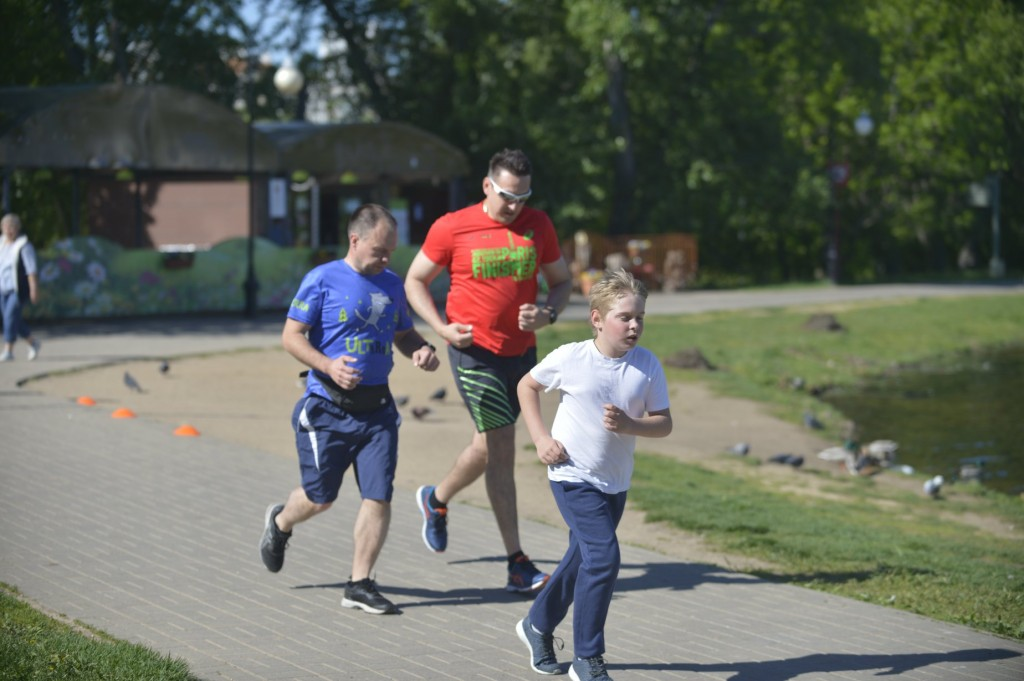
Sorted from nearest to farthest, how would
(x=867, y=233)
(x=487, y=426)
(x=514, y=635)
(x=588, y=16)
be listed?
1. (x=514, y=635)
2. (x=487, y=426)
3. (x=588, y=16)
4. (x=867, y=233)

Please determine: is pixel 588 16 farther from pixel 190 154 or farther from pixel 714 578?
pixel 714 578

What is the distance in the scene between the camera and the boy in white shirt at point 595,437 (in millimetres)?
5371

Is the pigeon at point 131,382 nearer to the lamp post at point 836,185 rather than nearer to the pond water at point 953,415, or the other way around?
the pond water at point 953,415

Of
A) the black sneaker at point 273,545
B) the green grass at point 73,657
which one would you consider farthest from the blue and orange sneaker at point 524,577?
the green grass at point 73,657

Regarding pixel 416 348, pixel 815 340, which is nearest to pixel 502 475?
pixel 416 348

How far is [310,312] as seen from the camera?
6.51 metres

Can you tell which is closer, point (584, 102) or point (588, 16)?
point (588, 16)

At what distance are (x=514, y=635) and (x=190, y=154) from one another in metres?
20.0

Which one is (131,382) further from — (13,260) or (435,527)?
(435,527)

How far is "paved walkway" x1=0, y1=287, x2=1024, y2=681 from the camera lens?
19.0ft

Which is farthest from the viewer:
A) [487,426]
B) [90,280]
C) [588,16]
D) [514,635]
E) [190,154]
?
[588,16]

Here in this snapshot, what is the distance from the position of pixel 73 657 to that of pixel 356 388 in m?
1.88

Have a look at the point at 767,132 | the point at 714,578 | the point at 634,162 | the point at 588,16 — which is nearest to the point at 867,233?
the point at 767,132

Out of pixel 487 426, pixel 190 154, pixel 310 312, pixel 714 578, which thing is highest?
pixel 190 154
